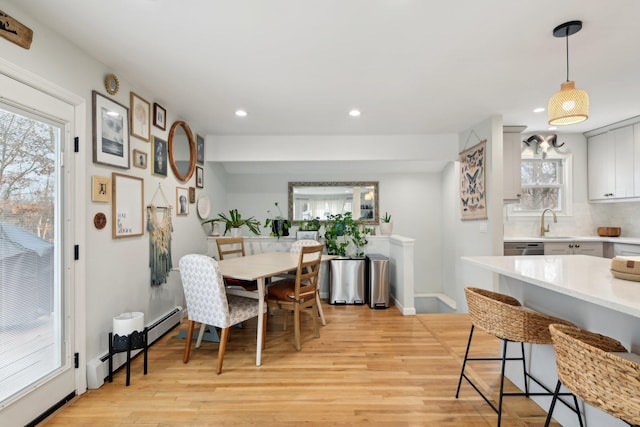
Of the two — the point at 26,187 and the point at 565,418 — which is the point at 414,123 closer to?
the point at 565,418

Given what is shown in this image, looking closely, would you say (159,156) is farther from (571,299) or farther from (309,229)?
(571,299)

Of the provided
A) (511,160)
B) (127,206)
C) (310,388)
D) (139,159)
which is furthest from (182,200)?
(511,160)

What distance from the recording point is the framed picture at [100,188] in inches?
87.2

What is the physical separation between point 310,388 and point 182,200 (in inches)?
97.5

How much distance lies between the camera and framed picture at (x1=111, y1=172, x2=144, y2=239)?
245cm

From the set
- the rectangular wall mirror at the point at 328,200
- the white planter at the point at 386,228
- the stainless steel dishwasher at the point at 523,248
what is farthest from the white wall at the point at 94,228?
the stainless steel dishwasher at the point at 523,248

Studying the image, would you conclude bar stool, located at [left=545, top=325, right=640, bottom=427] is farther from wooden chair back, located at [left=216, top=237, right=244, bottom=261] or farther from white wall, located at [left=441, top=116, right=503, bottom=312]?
wooden chair back, located at [left=216, top=237, right=244, bottom=261]

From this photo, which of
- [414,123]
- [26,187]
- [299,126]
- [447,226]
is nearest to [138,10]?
[26,187]

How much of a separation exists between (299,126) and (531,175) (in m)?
3.51

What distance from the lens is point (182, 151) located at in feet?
12.0

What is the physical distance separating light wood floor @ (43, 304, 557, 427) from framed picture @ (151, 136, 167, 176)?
65.1 inches

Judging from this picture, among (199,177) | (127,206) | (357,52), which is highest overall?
(357,52)

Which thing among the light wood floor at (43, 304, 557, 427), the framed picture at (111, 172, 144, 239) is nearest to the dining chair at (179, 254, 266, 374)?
the light wood floor at (43, 304, 557, 427)

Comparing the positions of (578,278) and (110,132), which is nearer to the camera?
(578,278)
